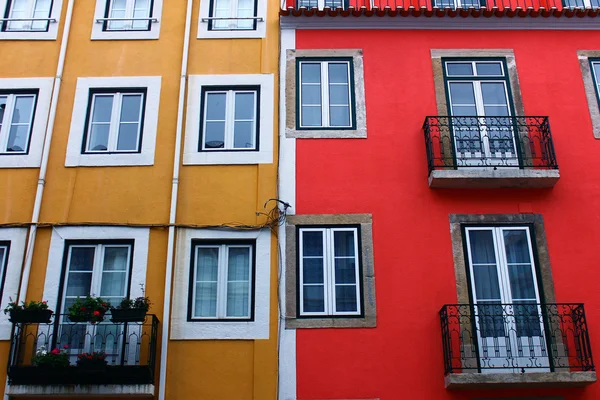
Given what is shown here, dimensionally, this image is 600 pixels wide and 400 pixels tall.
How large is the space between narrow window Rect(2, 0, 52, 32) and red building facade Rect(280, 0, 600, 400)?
4.52 meters

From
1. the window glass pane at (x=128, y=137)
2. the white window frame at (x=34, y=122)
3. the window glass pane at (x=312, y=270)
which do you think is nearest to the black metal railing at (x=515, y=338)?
the window glass pane at (x=312, y=270)

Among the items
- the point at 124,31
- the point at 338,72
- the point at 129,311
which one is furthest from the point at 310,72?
the point at 129,311

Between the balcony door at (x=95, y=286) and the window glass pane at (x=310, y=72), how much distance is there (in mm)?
4309

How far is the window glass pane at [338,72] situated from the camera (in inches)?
493

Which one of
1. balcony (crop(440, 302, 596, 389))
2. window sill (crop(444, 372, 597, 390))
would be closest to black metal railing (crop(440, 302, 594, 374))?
balcony (crop(440, 302, 596, 389))

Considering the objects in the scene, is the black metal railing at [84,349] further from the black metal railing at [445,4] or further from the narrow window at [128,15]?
the black metal railing at [445,4]

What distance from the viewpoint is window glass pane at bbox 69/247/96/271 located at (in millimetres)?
11016

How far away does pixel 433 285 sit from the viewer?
10781mm

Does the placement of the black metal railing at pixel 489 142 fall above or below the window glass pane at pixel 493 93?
below

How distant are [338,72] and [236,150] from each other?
2444mm

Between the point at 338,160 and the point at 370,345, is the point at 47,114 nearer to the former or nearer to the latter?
the point at 338,160

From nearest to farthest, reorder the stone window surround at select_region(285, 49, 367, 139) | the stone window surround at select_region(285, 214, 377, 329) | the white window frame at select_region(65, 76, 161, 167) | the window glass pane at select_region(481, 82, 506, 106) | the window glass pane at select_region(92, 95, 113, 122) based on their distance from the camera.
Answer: the stone window surround at select_region(285, 214, 377, 329), the white window frame at select_region(65, 76, 161, 167), the stone window surround at select_region(285, 49, 367, 139), the window glass pane at select_region(92, 95, 113, 122), the window glass pane at select_region(481, 82, 506, 106)

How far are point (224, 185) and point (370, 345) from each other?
11.5 ft

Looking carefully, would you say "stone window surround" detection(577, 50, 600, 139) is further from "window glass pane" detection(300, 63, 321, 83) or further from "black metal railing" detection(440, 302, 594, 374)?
"window glass pane" detection(300, 63, 321, 83)
